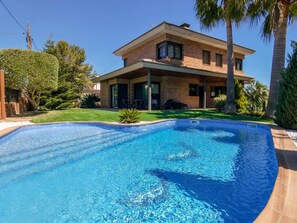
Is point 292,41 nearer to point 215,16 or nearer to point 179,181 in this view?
point 215,16

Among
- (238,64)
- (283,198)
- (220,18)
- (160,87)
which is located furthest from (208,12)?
(283,198)

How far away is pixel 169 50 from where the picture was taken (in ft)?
54.0

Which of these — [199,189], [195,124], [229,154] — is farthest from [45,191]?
[195,124]

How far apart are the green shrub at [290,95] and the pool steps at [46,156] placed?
698cm

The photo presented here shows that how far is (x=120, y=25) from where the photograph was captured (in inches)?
978

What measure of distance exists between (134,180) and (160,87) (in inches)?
560

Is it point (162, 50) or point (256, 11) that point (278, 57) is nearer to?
point (256, 11)

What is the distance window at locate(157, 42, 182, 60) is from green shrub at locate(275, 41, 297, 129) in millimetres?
9453

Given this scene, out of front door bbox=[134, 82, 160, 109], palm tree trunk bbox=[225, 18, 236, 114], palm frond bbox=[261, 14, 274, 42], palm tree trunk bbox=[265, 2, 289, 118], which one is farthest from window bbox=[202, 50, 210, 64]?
palm tree trunk bbox=[265, 2, 289, 118]

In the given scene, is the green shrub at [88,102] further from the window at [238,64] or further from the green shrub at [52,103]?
the window at [238,64]

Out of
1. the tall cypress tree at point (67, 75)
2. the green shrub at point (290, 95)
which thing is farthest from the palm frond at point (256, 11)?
the tall cypress tree at point (67, 75)

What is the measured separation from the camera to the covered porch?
16469 millimetres

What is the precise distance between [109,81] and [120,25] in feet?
29.0

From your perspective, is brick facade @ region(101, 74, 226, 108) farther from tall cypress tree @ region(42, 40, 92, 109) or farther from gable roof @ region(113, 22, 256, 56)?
tall cypress tree @ region(42, 40, 92, 109)
